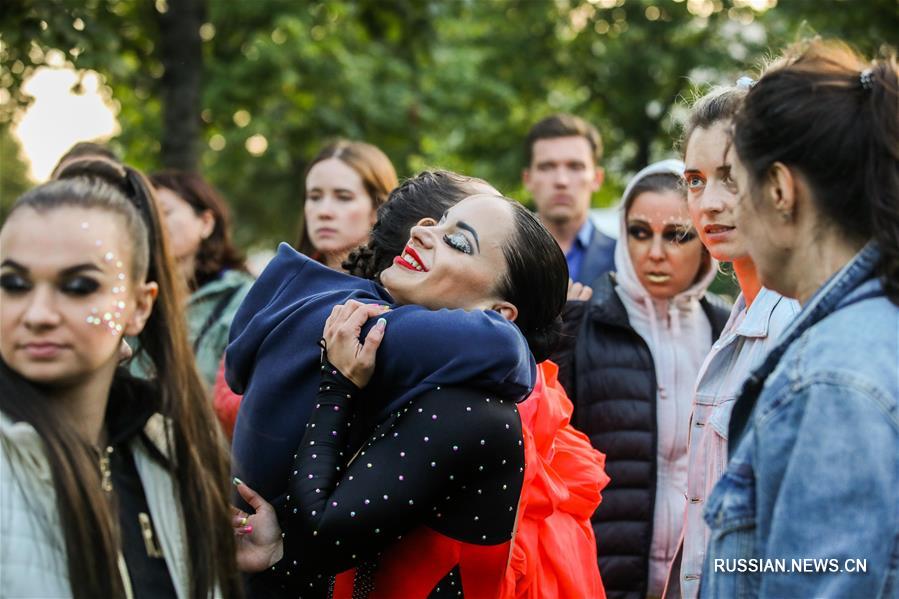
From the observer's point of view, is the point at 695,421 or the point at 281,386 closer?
the point at 281,386

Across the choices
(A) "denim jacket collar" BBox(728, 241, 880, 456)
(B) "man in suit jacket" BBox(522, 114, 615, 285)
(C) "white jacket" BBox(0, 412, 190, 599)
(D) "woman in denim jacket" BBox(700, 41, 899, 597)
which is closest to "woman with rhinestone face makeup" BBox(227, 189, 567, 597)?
(C) "white jacket" BBox(0, 412, 190, 599)

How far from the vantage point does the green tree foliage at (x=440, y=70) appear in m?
10.6

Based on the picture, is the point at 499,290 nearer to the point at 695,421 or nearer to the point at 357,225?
the point at 695,421

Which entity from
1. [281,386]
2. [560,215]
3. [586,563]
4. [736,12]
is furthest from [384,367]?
[736,12]

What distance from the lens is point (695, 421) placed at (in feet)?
10.3

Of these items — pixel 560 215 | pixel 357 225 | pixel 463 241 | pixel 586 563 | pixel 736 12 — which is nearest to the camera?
pixel 463 241

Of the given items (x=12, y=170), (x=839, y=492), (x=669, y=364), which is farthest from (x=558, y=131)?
(x=12, y=170)

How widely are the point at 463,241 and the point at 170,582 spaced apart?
44.0 inches

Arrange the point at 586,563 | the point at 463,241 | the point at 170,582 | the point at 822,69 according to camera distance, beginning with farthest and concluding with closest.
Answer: the point at 586,563 < the point at 463,241 < the point at 170,582 < the point at 822,69

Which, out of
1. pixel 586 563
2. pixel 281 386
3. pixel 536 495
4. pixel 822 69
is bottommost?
pixel 586 563

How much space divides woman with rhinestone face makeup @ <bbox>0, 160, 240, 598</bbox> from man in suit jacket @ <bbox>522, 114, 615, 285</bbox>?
3962mm

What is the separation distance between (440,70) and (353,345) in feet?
42.9
